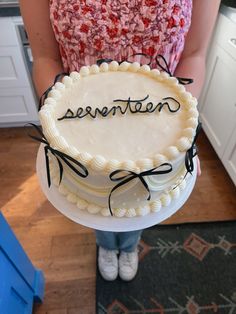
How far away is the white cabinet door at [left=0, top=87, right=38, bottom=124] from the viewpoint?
1742mm

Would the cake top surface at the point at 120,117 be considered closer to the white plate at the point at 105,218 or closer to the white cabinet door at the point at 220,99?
the white plate at the point at 105,218

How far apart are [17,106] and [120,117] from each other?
4.86 ft

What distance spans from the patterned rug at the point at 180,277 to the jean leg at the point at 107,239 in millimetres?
225

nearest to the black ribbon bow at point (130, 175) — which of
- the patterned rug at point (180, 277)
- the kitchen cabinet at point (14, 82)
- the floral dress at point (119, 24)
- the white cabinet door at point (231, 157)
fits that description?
the floral dress at point (119, 24)

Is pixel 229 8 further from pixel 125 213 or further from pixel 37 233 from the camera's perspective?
pixel 37 233

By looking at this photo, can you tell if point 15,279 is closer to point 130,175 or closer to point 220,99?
point 130,175

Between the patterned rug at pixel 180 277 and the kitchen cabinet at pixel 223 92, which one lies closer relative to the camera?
the patterned rug at pixel 180 277

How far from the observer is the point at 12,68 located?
1.62 meters

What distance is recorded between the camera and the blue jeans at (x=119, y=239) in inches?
37.2

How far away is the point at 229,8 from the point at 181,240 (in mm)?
1322

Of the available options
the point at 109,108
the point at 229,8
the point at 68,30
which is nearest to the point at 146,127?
the point at 109,108

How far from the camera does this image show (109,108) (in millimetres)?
609

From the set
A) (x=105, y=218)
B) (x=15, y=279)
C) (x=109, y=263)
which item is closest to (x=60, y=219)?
(x=109, y=263)

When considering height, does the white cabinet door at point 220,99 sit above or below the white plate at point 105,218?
below
